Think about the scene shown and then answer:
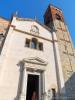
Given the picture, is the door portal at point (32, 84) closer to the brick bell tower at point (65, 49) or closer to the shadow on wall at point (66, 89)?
the shadow on wall at point (66, 89)

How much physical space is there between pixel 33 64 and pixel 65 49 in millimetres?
5111

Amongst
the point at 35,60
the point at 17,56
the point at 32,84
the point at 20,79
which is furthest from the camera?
the point at 32,84

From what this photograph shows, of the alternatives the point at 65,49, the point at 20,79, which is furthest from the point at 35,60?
the point at 65,49

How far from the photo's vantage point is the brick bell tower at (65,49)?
38.7 feet

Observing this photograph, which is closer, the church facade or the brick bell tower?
the church facade

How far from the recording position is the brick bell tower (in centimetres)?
1180

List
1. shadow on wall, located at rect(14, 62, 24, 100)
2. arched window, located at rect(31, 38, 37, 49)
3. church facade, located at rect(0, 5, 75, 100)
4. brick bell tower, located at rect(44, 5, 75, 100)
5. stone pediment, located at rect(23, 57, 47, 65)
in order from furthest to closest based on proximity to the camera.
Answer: arched window, located at rect(31, 38, 37, 49) < brick bell tower, located at rect(44, 5, 75, 100) < stone pediment, located at rect(23, 57, 47, 65) < church facade, located at rect(0, 5, 75, 100) < shadow on wall, located at rect(14, 62, 24, 100)

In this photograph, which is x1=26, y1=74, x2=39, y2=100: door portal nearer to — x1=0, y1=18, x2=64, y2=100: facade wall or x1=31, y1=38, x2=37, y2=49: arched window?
x1=0, y1=18, x2=64, y2=100: facade wall

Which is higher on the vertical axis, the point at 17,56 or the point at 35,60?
the point at 17,56

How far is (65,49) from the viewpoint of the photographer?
14.5m

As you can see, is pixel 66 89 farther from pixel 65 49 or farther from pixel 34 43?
pixel 34 43

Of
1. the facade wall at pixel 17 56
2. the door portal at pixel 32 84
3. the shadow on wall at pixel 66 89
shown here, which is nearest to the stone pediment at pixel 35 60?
the facade wall at pixel 17 56

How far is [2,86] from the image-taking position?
8.95 metres

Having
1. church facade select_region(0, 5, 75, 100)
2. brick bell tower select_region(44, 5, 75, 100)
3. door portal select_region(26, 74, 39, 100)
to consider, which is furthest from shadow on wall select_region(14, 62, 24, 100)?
brick bell tower select_region(44, 5, 75, 100)
